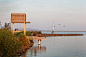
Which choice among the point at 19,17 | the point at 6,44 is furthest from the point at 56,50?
the point at 6,44

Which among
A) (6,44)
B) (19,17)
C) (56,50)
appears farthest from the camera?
(19,17)

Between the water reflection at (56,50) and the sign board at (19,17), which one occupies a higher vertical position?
the sign board at (19,17)

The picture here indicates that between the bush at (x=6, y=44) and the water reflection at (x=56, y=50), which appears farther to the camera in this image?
the water reflection at (x=56, y=50)

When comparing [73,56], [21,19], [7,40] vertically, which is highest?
[21,19]

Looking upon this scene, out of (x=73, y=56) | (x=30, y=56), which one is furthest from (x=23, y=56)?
(x=73, y=56)

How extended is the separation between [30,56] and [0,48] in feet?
24.4

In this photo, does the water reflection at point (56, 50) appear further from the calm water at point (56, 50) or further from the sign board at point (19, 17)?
the sign board at point (19, 17)

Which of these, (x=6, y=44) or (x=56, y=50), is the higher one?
(x=6, y=44)

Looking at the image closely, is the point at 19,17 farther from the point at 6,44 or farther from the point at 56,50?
the point at 6,44

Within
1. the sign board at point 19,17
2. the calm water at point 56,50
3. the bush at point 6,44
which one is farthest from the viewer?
the sign board at point 19,17

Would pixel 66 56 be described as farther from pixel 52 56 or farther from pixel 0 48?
pixel 0 48

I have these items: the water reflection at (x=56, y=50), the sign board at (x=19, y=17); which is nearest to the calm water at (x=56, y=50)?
the water reflection at (x=56, y=50)

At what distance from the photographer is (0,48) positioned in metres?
15.1

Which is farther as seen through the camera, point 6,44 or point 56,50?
point 56,50
